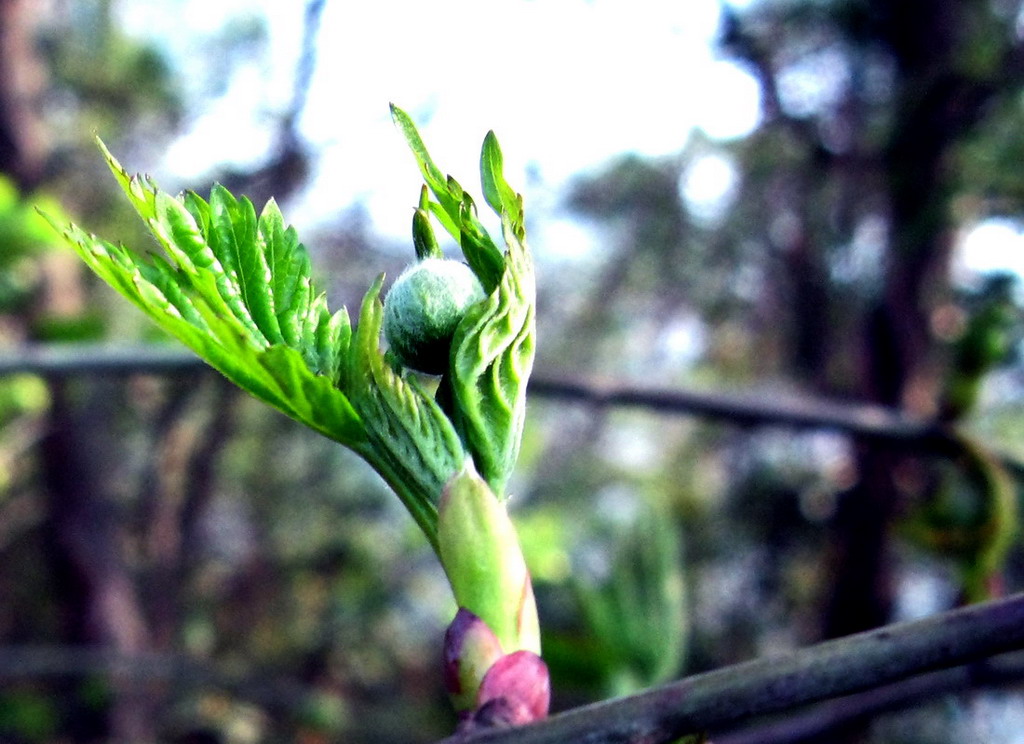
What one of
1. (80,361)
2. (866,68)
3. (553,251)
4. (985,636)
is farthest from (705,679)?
(553,251)

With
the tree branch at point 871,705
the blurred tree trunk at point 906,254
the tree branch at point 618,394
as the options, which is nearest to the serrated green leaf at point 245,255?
the tree branch at point 871,705

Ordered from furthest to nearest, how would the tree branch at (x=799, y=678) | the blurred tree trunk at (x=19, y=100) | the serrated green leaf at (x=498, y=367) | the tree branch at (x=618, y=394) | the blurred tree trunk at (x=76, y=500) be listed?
the blurred tree trunk at (x=76, y=500) → the blurred tree trunk at (x=19, y=100) → the tree branch at (x=618, y=394) → the serrated green leaf at (x=498, y=367) → the tree branch at (x=799, y=678)

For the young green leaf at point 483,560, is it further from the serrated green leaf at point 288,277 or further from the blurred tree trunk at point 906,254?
the blurred tree trunk at point 906,254

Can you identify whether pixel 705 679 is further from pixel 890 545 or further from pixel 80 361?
pixel 890 545

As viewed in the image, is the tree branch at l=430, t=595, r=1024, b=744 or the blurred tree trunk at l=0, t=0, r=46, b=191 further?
the blurred tree trunk at l=0, t=0, r=46, b=191

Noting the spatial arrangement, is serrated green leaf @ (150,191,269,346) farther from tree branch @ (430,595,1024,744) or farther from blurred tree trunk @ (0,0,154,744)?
blurred tree trunk @ (0,0,154,744)

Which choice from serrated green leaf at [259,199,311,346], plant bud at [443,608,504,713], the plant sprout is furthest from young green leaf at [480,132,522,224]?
plant bud at [443,608,504,713]

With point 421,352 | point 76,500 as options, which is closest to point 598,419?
point 76,500
